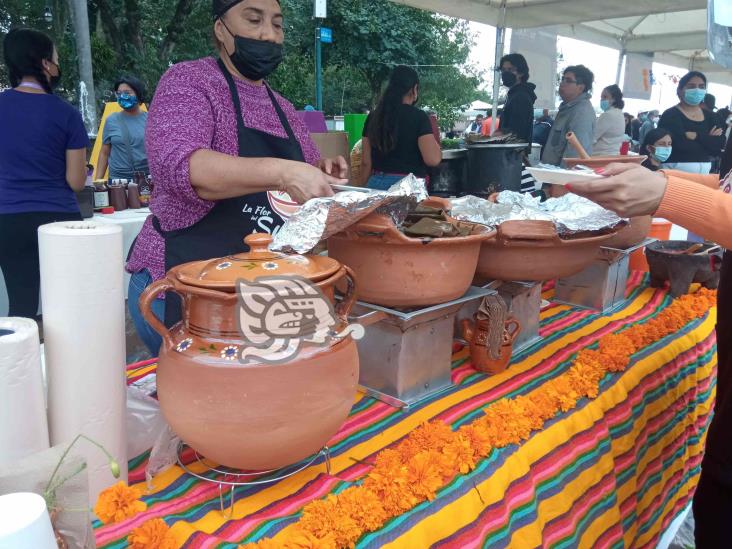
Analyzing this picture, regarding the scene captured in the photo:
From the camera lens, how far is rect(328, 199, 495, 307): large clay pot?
1276mm

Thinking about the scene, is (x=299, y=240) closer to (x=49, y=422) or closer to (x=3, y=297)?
(x=49, y=422)

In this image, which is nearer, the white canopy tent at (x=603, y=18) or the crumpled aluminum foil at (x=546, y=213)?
the crumpled aluminum foil at (x=546, y=213)

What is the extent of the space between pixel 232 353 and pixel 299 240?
29 cm

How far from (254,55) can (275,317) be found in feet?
2.76

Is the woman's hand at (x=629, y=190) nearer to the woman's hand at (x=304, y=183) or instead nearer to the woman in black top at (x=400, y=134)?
the woman's hand at (x=304, y=183)

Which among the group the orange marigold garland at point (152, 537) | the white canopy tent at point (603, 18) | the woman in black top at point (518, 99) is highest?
the white canopy tent at point (603, 18)

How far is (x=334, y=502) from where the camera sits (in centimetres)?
95

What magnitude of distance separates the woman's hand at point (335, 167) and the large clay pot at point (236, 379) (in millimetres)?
717

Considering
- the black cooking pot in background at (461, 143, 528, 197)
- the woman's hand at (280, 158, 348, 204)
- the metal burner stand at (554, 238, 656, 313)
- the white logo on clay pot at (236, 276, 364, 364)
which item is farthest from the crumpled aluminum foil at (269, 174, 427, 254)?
the black cooking pot in background at (461, 143, 528, 197)

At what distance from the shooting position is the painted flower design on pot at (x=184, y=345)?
91 cm

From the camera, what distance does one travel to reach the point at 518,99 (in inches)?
194

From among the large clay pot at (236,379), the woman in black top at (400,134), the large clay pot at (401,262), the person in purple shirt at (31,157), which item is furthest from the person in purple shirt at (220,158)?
the woman in black top at (400,134)

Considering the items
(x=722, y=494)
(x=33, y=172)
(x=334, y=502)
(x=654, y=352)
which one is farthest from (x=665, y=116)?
(x=334, y=502)

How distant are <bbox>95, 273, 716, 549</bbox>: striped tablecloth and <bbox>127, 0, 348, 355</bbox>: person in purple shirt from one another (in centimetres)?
35
